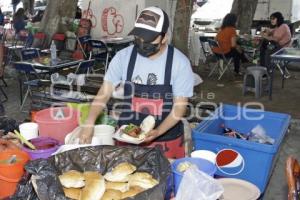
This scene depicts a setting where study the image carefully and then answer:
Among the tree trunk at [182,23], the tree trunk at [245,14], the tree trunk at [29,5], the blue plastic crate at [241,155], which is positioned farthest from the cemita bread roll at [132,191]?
the tree trunk at [29,5]

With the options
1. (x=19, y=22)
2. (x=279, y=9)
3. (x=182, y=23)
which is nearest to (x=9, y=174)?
(x=182, y=23)

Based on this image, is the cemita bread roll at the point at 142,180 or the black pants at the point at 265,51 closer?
the cemita bread roll at the point at 142,180

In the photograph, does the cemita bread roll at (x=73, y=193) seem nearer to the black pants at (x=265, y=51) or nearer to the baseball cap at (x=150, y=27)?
the baseball cap at (x=150, y=27)

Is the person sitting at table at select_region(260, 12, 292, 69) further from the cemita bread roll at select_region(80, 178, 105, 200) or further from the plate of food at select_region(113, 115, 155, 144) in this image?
the cemita bread roll at select_region(80, 178, 105, 200)

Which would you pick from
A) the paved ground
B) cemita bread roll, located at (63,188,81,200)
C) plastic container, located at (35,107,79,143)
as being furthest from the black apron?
the paved ground

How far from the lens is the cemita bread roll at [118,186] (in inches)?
75.0

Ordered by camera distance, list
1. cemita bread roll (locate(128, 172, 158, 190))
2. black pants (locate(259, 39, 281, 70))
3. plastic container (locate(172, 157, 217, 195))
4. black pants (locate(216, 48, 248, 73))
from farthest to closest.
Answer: black pants (locate(216, 48, 248, 73))
black pants (locate(259, 39, 281, 70))
plastic container (locate(172, 157, 217, 195))
cemita bread roll (locate(128, 172, 158, 190))

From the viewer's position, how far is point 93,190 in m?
1.83

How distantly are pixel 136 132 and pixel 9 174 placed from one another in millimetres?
818

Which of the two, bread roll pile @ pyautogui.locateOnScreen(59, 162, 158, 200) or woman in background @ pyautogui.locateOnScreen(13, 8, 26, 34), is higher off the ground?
woman in background @ pyautogui.locateOnScreen(13, 8, 26, 34)

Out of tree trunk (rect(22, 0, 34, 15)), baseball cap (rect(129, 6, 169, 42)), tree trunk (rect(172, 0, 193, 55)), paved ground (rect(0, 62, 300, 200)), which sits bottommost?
paved ground (rect(0, 62, 300, 200))

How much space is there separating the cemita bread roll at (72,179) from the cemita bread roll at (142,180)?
0.81 feet

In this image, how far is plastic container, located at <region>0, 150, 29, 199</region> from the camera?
2.08 meters

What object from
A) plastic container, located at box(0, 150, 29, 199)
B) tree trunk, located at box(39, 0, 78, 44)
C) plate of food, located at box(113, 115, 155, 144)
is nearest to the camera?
plastic container, located at box(0, 150, 29, 199)
